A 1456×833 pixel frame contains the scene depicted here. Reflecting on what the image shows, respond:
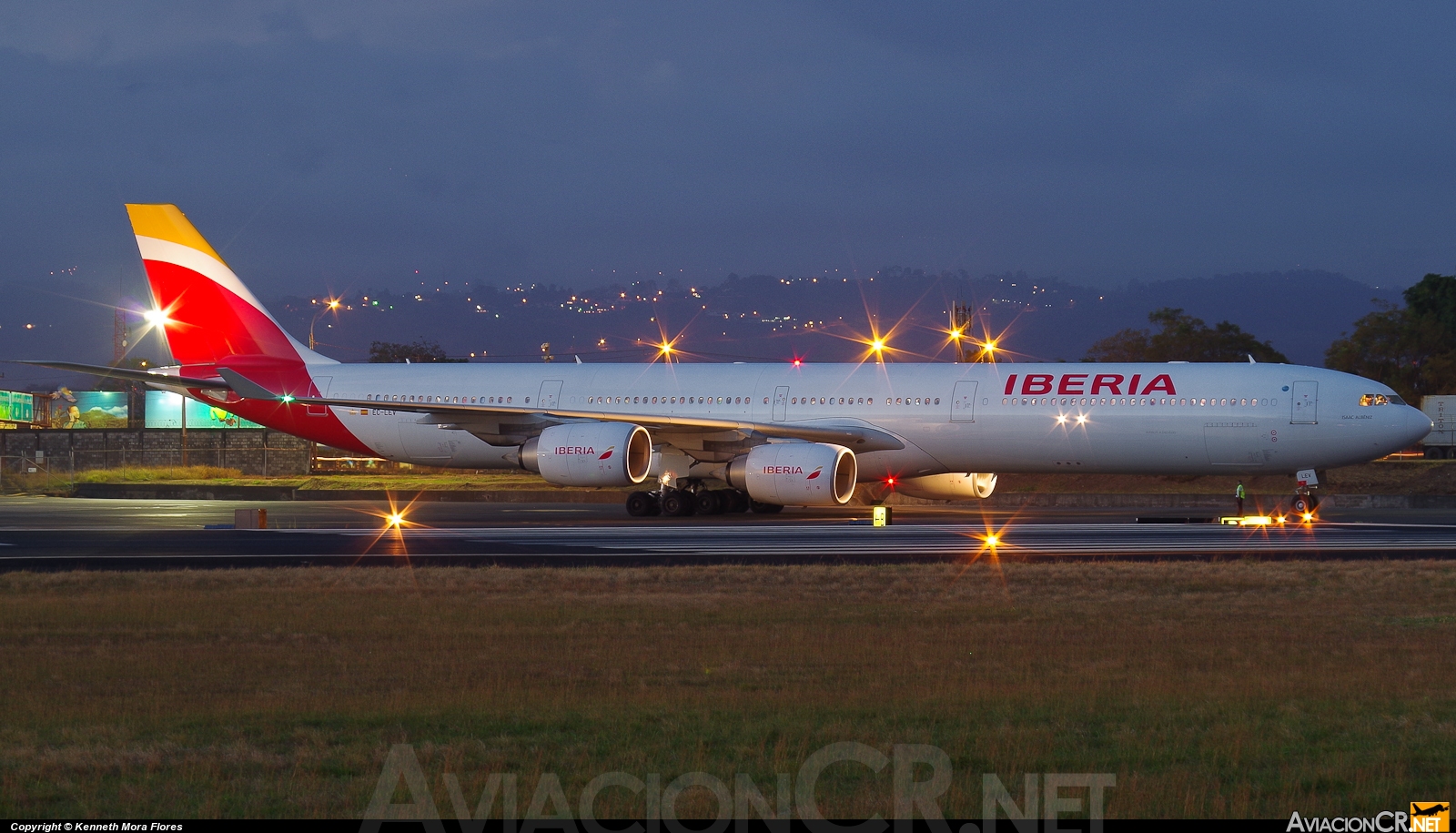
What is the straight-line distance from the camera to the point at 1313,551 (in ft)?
66.1

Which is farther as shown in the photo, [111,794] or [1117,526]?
[1117,526]

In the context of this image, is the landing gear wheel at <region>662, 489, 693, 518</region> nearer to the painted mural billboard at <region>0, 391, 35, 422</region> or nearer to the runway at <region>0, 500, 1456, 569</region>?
the runway at <region>0, 500, 1456, 569</region>

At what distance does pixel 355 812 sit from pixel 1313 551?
17569mm

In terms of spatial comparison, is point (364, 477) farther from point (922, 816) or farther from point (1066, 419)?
point (922, 816)

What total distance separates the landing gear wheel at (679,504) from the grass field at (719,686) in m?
14.4

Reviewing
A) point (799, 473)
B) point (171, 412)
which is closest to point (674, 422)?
point (799, 473)

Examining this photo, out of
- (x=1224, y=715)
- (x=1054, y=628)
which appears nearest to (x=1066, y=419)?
(x=1054, y=628)

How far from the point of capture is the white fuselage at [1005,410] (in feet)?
91.7

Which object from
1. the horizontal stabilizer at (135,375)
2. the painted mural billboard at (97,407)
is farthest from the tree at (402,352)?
the horizontal stabilizer at (135,375)

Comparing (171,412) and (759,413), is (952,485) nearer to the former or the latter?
(759,413)

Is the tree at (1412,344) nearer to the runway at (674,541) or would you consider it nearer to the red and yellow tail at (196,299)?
the runway at (674,541)

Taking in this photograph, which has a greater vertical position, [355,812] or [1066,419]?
[1066,419]

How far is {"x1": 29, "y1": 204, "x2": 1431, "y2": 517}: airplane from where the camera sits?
92.1 ft

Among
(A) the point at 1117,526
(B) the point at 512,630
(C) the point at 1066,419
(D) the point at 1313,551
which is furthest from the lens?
(C) the point at 1066,419
